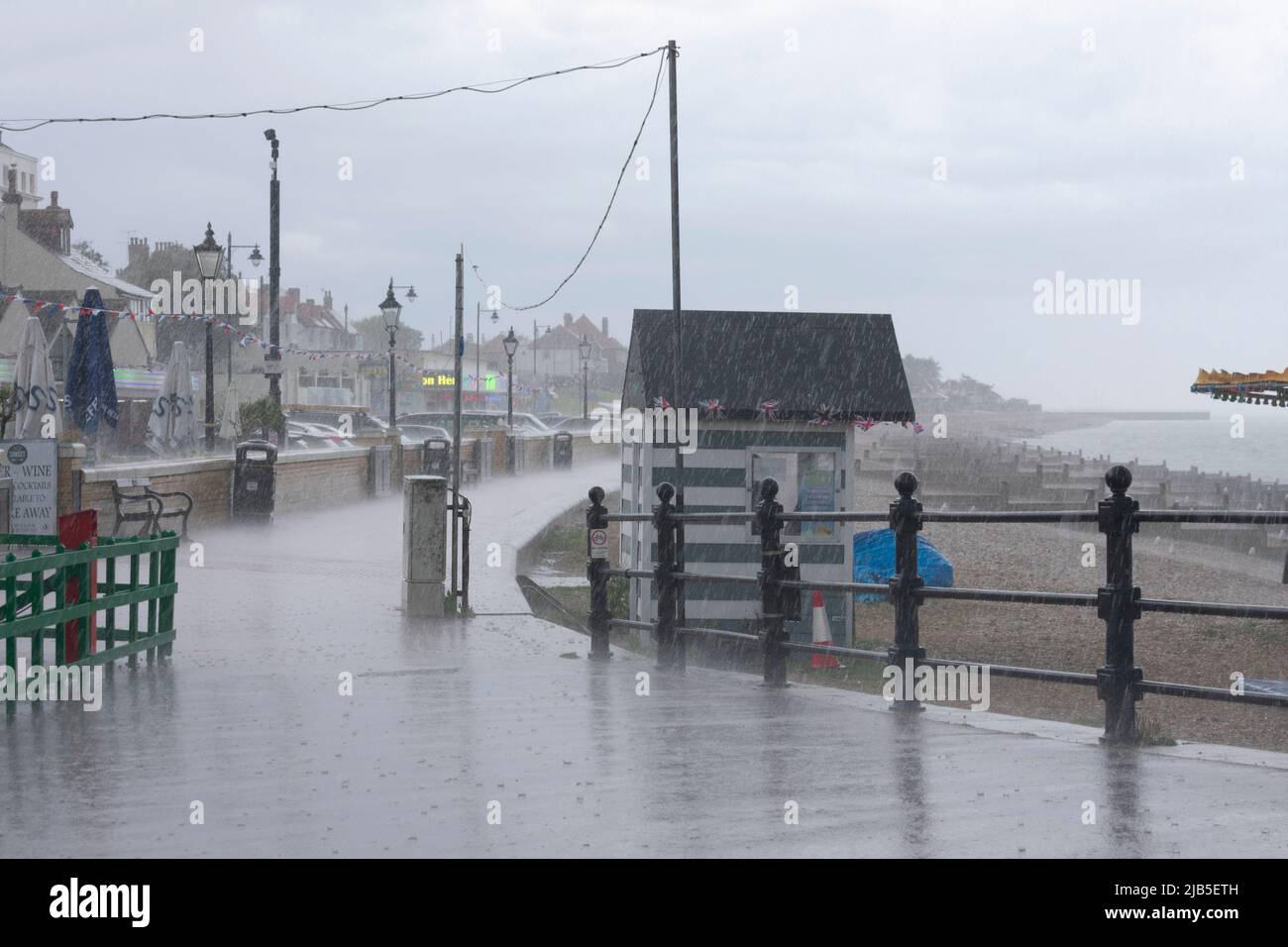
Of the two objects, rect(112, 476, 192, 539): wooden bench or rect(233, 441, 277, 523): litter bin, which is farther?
rect(233, 441, 277, 523): litter bin

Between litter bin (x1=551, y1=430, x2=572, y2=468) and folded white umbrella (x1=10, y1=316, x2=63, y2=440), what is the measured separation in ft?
94.0

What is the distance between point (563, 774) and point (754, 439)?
9851 mm

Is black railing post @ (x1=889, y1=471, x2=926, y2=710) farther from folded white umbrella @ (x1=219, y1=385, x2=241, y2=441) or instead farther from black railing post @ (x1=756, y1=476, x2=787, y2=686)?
folded white umbrella @ (x1=219, y1=385, x2=241, y2=441)

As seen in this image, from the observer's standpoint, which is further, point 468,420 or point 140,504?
point 468,420

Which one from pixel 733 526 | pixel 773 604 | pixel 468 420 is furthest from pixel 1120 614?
pixel 468 420

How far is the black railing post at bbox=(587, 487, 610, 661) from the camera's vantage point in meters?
11.6

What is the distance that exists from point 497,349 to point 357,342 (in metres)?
34.2

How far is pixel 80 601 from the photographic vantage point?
31.9ft

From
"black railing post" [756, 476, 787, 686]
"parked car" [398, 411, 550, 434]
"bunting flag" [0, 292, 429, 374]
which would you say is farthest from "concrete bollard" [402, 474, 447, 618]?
"parked car" [398, 411, 550, 434]

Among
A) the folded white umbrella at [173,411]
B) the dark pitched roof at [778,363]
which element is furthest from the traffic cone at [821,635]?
the folded white umbrella at [173,411]

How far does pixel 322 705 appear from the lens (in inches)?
360

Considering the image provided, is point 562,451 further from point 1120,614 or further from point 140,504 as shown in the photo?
point 1120,614

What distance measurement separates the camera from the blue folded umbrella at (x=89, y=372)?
23.8 m
